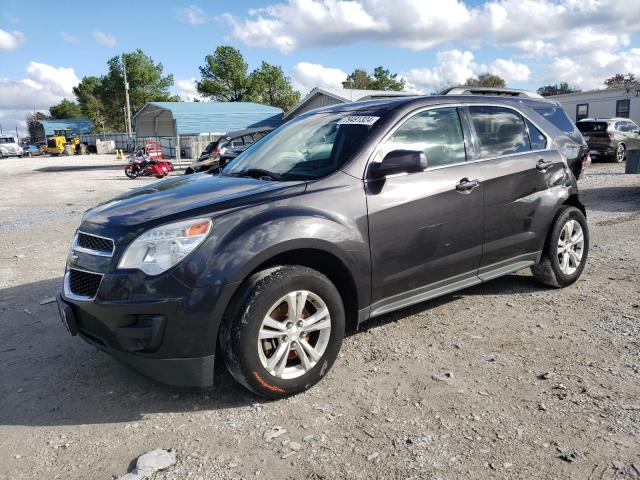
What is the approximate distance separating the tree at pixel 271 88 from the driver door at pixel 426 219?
6792cm

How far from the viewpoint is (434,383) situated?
3398 millimetres

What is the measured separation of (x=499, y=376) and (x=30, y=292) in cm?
462

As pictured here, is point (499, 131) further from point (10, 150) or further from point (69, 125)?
point (69, 125)

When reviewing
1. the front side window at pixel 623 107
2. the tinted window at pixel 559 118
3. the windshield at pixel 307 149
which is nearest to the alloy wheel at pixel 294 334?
the windshield at pixel 307 149

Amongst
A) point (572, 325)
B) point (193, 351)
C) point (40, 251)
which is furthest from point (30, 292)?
point (572, 325)

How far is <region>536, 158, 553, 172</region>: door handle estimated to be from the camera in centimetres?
470

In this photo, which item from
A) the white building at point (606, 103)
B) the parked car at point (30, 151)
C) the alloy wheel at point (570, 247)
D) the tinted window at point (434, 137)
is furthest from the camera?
the parked car at point (30, 151)

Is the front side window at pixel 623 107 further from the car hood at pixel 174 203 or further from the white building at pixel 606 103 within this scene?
the car hood at pixel 174 203

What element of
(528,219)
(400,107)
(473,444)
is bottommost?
(473,444)

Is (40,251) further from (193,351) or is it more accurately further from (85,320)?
(193,351)

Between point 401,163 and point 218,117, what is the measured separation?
3580cm

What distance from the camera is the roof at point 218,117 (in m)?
36.8

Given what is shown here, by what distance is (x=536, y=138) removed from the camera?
192 inches

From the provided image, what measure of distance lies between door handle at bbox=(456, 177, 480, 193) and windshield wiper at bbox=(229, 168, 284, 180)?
4.39 feet
